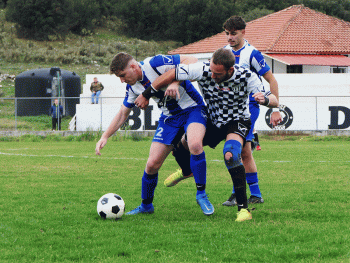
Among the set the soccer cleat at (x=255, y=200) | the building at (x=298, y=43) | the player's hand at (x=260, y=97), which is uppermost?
the building at (x=298, y=43)

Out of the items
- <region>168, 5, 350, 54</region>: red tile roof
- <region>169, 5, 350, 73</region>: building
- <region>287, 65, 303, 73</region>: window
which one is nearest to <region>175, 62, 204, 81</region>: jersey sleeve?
<region>169, 5, 350, 73</region>: building

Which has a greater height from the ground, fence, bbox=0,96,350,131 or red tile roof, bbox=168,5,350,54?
red tile roof, bbox=168,5,350,54

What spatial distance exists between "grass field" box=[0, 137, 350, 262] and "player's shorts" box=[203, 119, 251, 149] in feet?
2.69

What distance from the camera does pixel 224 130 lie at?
5098mm

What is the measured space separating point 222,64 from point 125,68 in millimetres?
1005

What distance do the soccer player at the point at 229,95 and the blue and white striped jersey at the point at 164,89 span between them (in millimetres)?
245

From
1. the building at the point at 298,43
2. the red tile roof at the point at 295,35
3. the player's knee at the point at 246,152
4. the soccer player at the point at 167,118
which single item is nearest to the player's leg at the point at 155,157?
the soccer player at the point at 167,118

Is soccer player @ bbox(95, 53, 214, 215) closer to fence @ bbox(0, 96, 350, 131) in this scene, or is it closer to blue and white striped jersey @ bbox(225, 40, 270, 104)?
blue and white striped jersey @ bbox(225, 40, 270, 104)

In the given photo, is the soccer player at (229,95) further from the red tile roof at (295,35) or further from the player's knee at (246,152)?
the red tile roof at (295,35)

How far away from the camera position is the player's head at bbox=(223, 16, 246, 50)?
5621mm

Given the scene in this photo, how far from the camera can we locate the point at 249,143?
5.78 metres

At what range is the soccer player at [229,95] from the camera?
4.66m

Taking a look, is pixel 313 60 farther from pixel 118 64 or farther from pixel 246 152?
pixel 118 64

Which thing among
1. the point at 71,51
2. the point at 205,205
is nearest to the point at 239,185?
the point at 205,205
